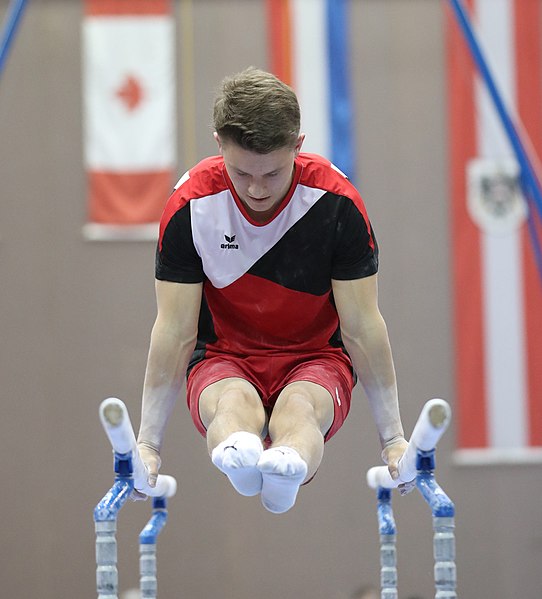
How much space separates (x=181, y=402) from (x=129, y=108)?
110 inches

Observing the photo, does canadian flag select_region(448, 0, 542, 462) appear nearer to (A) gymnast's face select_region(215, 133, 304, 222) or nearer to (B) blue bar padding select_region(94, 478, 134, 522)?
(A) gymnast's face select_region(215, 133, 304, 222)

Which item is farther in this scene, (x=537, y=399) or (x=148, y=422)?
(x=537, y=399)

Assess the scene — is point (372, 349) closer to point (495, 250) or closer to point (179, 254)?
point (179, 254)

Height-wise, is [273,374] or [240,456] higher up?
[273,374]

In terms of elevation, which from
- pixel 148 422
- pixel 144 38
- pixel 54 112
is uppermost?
pixel 144 38

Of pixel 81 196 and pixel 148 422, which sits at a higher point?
pixel 81 196

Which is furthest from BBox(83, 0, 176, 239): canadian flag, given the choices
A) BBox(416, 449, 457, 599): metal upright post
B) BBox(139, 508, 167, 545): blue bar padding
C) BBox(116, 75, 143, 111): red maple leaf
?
BBox(416, 449, 457, 599): metal upright post

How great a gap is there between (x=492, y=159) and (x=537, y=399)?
2295mm

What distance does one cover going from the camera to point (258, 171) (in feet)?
9.34

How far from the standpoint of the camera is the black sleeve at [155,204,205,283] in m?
3.23

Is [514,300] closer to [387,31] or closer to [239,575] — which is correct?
[387,31]

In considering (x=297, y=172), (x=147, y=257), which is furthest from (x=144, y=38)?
(x=297, y=172)

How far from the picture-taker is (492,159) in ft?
28.6

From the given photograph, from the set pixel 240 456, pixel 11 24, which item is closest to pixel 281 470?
pixel 240 456
